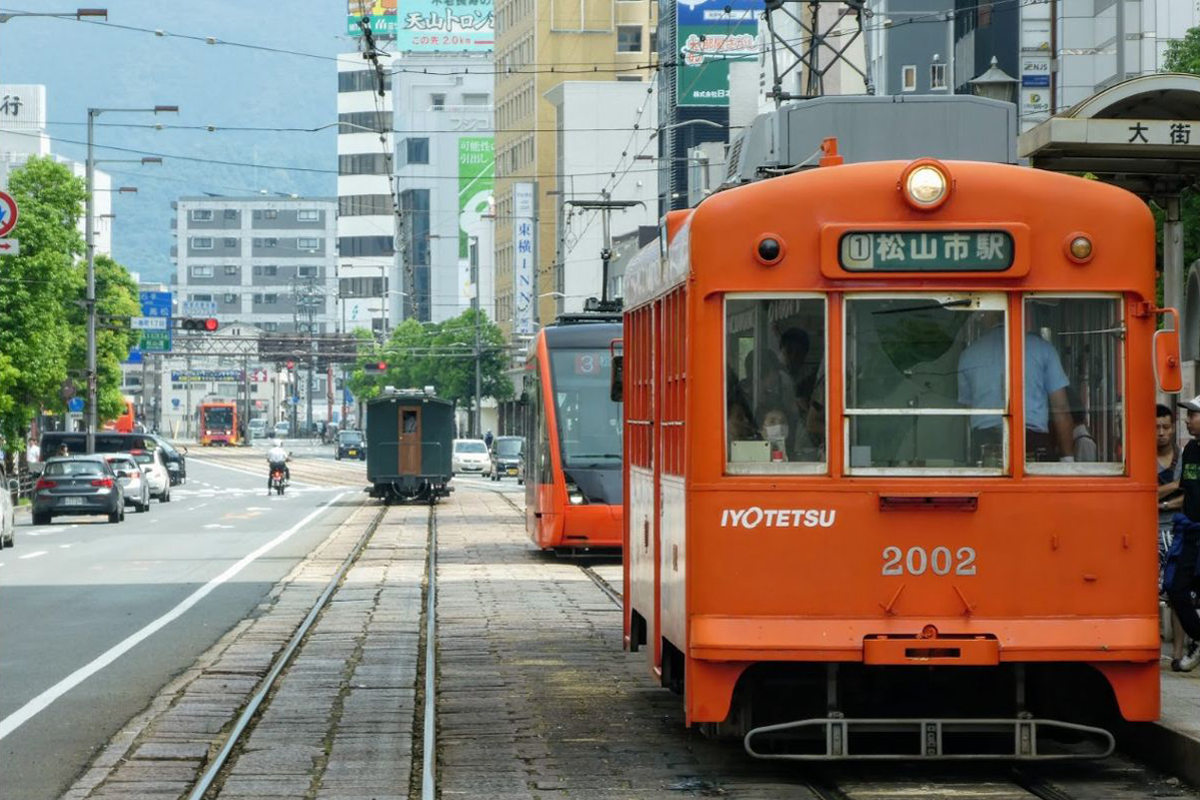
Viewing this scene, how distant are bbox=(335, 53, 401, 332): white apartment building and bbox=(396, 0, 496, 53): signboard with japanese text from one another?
17198 millimetres

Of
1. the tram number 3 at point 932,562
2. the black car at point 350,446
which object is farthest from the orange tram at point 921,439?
the black car at point 350,446

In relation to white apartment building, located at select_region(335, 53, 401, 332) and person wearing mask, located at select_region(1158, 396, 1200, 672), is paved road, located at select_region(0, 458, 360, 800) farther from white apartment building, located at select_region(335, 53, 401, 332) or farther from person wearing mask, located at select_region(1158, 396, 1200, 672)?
white apartment building, located at select_region(335, 53, 401, 332)

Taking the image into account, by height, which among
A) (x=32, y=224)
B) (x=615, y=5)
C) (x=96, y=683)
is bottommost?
(x=96, y=683)

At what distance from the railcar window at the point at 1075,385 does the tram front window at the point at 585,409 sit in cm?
1866

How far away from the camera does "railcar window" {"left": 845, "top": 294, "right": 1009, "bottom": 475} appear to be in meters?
10.1

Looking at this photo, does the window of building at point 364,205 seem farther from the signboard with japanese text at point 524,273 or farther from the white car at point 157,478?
the white car at point 157,478

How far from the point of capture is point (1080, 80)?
5559 cm

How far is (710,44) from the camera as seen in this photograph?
88.2 metres

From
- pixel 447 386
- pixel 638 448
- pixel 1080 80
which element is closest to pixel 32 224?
pixel 1080 80

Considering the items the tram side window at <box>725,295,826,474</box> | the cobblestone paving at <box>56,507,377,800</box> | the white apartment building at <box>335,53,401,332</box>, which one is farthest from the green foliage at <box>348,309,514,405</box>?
the tram side window at <box>725,295,826,474</box>

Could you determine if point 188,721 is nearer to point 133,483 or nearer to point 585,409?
point 585,409

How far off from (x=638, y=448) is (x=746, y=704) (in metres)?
2.60

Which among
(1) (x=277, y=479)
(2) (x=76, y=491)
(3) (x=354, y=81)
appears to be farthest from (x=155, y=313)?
(3) (x=354, y=81)

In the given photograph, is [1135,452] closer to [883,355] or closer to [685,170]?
[883,355]
